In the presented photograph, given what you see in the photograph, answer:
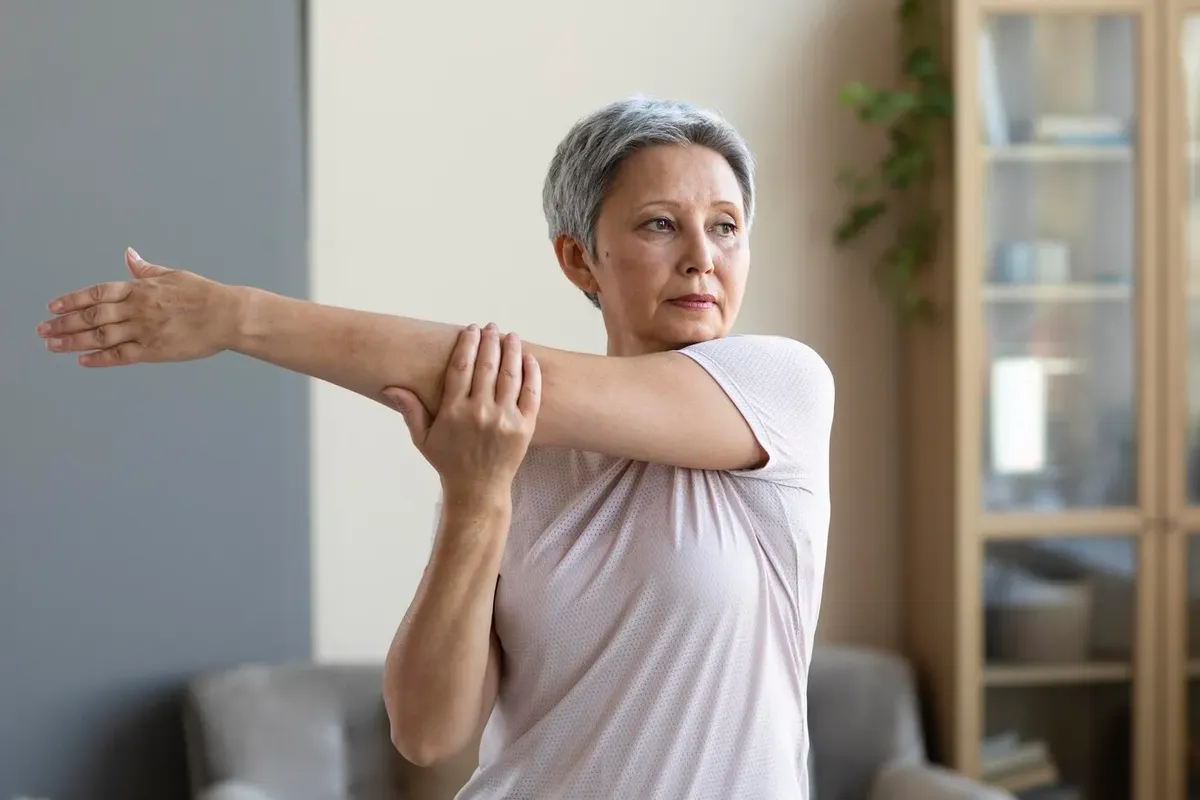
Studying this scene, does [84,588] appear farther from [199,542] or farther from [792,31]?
[792,31]

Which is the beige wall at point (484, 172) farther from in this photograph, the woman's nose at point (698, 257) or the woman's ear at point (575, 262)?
the woman's nose at point (698, 257)

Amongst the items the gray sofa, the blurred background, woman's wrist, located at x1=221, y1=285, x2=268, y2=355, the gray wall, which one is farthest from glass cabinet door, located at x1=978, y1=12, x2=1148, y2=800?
woman's wrist, located at x1=221, y1=285, x2=268, y2=355

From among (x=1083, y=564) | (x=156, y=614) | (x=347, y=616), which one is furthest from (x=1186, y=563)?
(x=156, y=614)

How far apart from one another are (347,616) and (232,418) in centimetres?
52

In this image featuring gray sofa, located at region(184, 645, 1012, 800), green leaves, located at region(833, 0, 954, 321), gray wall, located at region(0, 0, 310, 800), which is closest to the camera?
gray sofa, located at region(184, 645, 1012, 800)

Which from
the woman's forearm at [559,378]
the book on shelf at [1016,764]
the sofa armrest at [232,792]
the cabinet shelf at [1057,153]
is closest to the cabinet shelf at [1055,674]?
the book on shelf at [1016,764]

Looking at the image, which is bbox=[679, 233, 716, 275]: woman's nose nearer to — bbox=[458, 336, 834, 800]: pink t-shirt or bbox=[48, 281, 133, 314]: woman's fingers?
bbox=[458, 336, 834, 800]: pink t-shirt

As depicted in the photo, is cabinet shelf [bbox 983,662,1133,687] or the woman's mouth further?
cabinet shelf [bbox 983,662,1133,687]

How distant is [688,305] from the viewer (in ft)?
3.94

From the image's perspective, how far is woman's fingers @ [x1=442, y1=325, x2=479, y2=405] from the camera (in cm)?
102

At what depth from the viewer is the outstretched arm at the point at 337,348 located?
1.02m

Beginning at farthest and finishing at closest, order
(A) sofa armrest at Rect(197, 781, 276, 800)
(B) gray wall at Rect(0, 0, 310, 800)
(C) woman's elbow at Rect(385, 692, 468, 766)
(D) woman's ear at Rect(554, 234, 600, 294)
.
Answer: (B) gray wall at Rect(0, 0, 310, 800)
(A) sofa armrest at Rect(197, 781, 276, 800)
(D) woman's ear at Rect(554, 234, 600, 294)
(C) woman's elbow at Rect(385, 692, 468, 766)

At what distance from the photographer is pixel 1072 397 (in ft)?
9.29

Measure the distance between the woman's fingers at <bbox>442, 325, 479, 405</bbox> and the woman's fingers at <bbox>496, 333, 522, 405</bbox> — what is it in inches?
0.9
